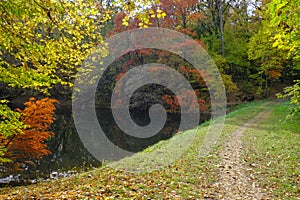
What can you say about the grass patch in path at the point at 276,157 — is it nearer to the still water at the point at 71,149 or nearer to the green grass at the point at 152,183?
the green grass at the point at 152,183

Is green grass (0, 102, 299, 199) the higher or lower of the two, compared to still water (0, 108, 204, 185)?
higher

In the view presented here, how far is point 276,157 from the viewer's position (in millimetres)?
8977

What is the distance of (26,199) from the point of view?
5840 millimetres

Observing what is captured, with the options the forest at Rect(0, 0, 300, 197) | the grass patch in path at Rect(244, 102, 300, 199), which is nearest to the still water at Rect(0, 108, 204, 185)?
the forest at Rect(0, 0, 300, 197)

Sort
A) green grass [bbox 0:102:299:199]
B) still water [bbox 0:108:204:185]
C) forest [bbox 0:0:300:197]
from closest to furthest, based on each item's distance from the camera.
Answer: forest [bbox 0:0:300:197]
green grass [bbox 0:102:299:199]
still water [bbox 0:108:204:185]

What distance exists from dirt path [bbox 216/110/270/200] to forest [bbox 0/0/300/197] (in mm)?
2493

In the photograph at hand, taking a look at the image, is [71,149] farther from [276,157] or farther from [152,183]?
[276,157]

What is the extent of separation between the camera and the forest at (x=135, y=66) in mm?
5109

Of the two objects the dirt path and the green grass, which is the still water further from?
the dirt path

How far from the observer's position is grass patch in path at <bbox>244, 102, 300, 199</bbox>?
626 cm

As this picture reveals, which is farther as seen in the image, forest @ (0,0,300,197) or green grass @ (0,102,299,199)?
green grass @ (0,102,299,199)

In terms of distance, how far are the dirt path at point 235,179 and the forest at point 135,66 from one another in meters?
2.49

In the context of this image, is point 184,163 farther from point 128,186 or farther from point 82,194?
point 82,194

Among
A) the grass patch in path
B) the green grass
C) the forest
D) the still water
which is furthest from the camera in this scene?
the still water
